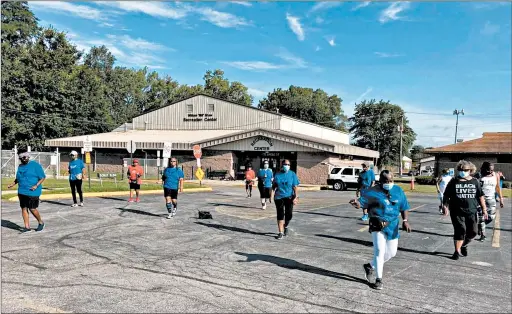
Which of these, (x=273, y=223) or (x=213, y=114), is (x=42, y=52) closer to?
(x=213, y=114)

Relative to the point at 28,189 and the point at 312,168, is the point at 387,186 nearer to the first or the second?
the point at 28,189

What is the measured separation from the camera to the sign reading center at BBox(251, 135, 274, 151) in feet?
121

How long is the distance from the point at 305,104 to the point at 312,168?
42768 millimetres

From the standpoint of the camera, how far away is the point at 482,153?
44438 millimetres

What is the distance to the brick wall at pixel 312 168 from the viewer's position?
34531 mm

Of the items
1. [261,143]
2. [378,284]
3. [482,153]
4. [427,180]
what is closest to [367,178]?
[378,284]

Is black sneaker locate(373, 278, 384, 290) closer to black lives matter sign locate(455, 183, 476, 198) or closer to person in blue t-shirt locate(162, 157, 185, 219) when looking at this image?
black lives matter sign locate(455, 183, 476, 198)

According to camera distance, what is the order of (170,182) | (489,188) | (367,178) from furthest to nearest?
(367,178), (170,182), (489,188)

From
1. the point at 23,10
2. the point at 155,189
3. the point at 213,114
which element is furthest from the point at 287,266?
the point at 23,10

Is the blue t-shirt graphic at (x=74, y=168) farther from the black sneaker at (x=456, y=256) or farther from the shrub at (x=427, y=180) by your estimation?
the shrub at (x=427, y=180)

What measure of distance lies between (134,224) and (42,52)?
4938cm

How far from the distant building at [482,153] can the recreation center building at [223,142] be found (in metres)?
7.47

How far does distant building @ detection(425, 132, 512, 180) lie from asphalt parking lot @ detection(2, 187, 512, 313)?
121ft

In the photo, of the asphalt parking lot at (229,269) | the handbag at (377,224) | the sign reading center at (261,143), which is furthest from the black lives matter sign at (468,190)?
the sign reading center at (261,143)
